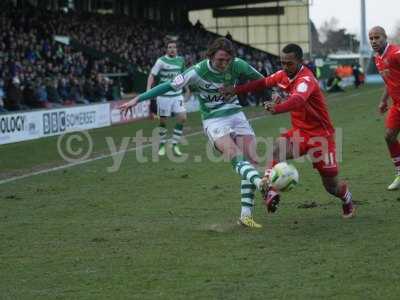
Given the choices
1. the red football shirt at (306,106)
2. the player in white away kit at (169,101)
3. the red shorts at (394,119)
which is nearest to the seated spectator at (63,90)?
the player in white away kit at (169,101)

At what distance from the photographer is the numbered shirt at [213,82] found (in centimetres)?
875

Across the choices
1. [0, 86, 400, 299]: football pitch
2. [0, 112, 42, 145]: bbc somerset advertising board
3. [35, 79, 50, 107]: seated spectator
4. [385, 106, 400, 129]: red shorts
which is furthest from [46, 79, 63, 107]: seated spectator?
[385, 106, 400, 129]: red shorts

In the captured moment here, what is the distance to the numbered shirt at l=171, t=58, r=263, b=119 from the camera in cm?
875

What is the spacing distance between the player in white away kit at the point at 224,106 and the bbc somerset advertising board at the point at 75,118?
13980 mm

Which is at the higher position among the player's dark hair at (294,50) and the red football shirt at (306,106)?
the player's dark hair at (294,50)

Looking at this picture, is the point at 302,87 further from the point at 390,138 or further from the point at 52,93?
the point at 52,93

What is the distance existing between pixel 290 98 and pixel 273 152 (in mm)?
790

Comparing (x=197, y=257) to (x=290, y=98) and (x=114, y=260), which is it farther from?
(x=290, y=98)

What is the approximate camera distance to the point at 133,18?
5009 centimetres

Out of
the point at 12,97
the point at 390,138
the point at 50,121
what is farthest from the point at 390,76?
the point at 12,97

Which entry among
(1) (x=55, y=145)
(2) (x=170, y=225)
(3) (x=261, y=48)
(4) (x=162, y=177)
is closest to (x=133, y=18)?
(3) (x=261, y=48)

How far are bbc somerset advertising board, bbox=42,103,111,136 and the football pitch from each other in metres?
8.05

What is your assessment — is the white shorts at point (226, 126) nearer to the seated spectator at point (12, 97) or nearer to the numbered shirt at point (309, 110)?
the numbered shirt at point (309, 110)

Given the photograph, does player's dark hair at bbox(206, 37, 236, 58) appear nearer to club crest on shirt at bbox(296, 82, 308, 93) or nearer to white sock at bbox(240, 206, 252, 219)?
club crest on shirt at bbox(296, 82, 308, 93)
